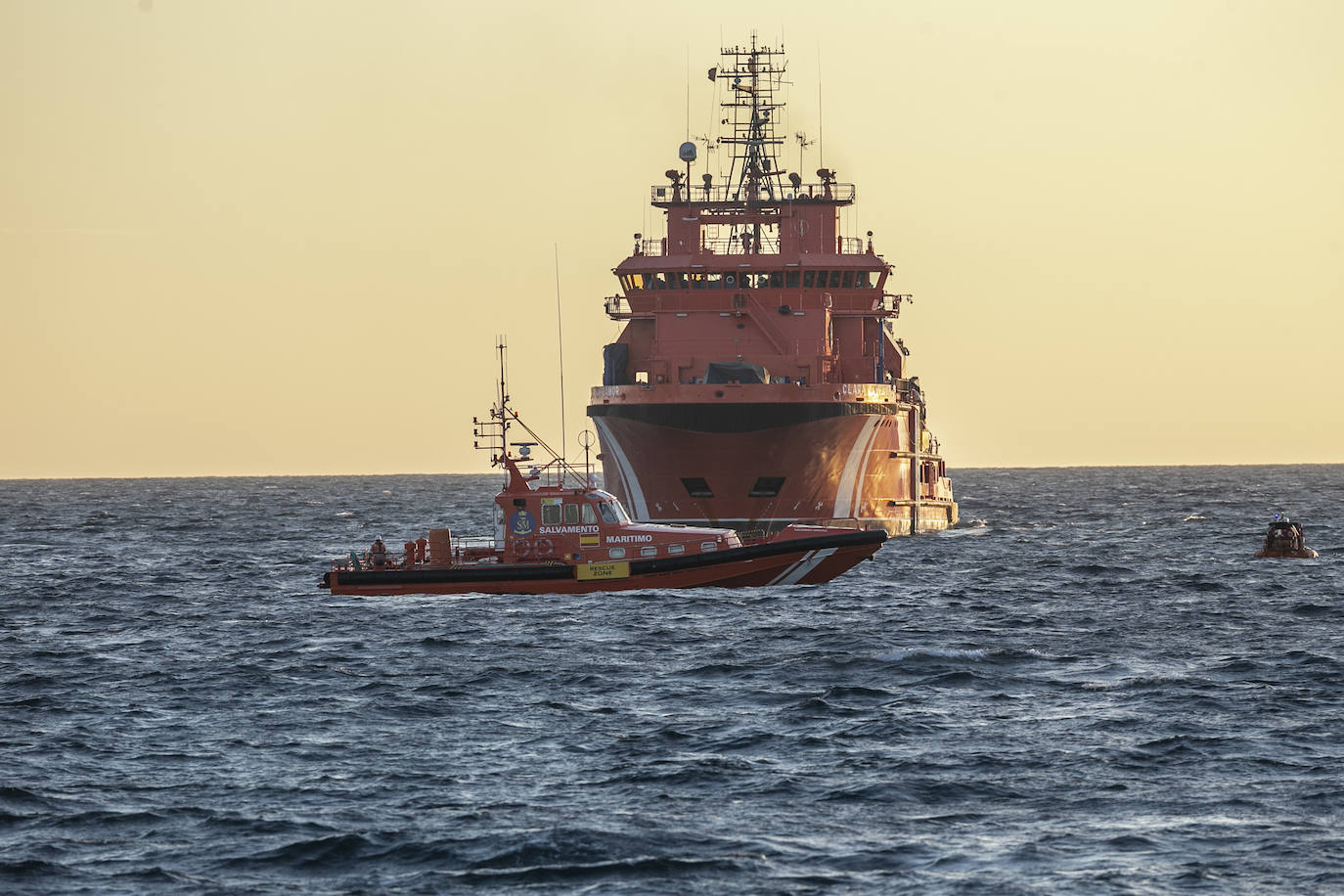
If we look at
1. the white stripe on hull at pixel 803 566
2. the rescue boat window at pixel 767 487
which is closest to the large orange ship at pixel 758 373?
the rescue boat window at pixel 767 487

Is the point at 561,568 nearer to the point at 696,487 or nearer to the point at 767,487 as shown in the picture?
the point at 696,487

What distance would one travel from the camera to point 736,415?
49.2 metres

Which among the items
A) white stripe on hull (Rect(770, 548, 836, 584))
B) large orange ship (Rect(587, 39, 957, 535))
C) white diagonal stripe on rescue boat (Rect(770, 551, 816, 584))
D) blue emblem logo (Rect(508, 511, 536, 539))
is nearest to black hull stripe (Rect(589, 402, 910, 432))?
large orange ship (Rect(587, 39, 957, 535))

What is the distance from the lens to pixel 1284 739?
1973 cm

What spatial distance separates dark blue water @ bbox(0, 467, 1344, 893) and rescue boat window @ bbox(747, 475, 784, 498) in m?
10.7

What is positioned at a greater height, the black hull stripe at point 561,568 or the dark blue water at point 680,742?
the black hull stripe at point 561,568

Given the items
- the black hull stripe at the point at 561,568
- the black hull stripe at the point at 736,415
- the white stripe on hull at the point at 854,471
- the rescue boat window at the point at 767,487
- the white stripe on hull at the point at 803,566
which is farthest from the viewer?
the white stripe on hull at the point at 854,471

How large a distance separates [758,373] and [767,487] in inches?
154

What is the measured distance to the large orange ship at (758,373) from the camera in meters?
49.9

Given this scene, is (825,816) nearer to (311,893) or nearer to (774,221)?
(311,893)

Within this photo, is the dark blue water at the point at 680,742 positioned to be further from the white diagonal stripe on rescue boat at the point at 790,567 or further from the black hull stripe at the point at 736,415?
the black hull stripe at the point at 736,415

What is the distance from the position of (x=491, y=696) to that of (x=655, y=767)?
5504 mm

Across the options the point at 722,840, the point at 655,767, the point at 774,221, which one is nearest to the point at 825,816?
the point at 722,840

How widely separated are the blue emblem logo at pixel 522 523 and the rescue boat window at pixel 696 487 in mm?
16959
